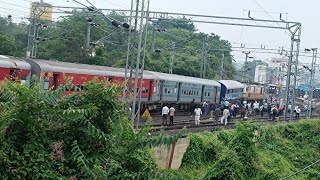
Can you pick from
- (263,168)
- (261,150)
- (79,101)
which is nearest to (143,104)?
(261,150)

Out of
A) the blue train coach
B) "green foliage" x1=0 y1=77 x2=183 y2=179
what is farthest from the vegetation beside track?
the blue train coach

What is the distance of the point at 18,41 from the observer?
183 feet

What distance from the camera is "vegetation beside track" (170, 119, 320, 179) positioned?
1855 centimetres

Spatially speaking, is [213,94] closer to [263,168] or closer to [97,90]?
[263,168]

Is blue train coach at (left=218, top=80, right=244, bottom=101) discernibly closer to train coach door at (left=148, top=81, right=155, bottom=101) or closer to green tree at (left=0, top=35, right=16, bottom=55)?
train coach door at (left=148, top=81, right=155, bottom=101)

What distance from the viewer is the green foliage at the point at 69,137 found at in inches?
308

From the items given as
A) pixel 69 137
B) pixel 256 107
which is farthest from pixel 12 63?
pixel 256 107

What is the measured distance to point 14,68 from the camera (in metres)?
22.2

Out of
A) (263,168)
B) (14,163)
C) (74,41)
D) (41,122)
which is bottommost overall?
(263,168)

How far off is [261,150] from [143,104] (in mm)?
10230

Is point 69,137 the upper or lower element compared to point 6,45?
lower

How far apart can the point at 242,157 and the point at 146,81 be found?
14193 mm

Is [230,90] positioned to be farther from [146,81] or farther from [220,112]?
[146,81]

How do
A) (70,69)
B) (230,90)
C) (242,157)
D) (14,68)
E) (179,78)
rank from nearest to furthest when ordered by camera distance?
(242,157)
(14,68)
(70,69)
(179,78)
(230,90)
